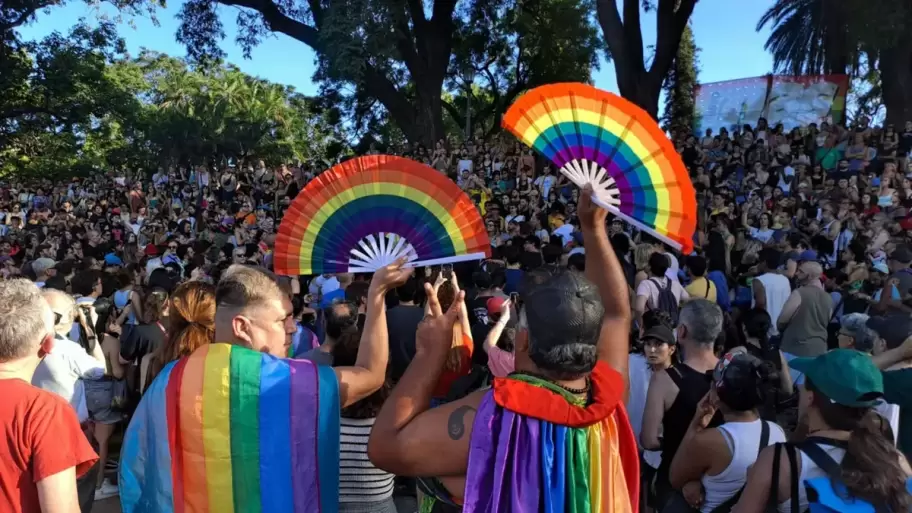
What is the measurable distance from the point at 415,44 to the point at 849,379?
21.4m

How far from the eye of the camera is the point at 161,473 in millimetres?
1898

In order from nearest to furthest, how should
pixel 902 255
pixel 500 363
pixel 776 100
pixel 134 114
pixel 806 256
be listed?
1. pixel 500 363
2. pixel 902 255
3. pixel 806 256
4. pixel 776 100
5. pixel 134 114

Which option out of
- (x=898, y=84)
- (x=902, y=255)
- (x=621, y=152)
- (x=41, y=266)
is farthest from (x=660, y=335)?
(x=898, y=84)

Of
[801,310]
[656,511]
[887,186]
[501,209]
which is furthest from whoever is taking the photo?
[501,209]

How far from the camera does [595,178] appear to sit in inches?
94.0

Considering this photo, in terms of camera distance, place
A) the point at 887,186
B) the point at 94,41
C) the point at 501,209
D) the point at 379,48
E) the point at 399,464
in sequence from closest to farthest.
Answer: the point at 399,464, the point at 887,186, the point at 501,209, the point at 379,48, the point at 94,41

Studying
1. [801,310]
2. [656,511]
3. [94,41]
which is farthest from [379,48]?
[656,511]

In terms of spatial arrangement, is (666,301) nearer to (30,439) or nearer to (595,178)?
(595,178)

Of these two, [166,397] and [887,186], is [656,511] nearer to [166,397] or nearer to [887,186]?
[166,397]

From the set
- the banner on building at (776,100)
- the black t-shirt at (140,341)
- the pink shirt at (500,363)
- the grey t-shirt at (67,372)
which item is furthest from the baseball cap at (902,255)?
the banner on building at (776,100)

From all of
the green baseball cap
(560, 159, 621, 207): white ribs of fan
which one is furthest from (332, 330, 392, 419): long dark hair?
the green baseball cap

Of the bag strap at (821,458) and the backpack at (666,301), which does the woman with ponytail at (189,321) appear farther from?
the backpack at (666,301)

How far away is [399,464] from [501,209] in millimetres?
11867

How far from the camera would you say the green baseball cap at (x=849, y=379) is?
2105mm
